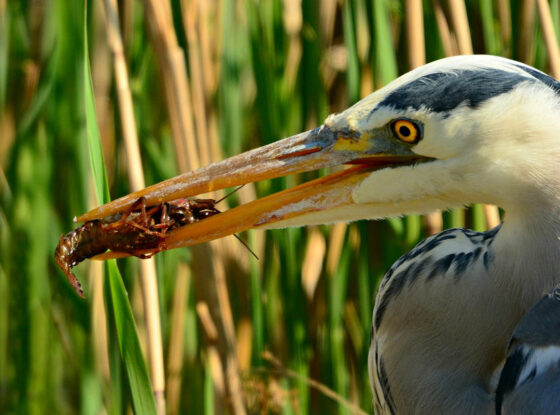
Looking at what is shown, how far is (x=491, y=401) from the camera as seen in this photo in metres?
1.16

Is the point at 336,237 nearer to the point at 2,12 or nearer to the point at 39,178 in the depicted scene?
the point at 39,178

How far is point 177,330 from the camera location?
1.94 meters

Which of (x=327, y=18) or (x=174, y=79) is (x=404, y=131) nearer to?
(x=174, y=79)

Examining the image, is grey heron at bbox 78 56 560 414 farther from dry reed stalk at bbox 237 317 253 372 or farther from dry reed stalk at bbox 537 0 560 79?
dry reed stalk at bbox 237 317 253 372

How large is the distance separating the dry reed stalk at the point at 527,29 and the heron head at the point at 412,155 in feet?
2.51

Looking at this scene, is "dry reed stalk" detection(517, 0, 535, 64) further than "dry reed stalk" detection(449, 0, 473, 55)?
Yes

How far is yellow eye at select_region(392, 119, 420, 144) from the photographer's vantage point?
3.54ft

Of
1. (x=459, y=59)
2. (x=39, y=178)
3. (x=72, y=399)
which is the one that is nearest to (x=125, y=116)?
(x=39, y=178)

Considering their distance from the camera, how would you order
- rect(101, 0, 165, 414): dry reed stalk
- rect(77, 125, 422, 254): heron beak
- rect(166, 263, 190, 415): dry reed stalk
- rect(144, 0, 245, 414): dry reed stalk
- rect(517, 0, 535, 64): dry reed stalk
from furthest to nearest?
rect(166, 263, 190, 415): dry reed stalk, rect(517, 0, 535, 64): dry reed stalk, rect(144, 0, 245, 414): dry reed stalk, rect(101, 0, 165, 414): dry reed stalk, rect(77, 125, 422, 254): heron beak

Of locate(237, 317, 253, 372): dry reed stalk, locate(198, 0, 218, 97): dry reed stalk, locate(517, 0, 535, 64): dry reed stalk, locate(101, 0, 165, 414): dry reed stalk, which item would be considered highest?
locate(198, 0, 218, 97): dry reed stalk

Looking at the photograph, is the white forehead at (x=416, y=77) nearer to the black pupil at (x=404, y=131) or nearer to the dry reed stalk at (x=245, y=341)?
the black pupil at (x=404, y=131)

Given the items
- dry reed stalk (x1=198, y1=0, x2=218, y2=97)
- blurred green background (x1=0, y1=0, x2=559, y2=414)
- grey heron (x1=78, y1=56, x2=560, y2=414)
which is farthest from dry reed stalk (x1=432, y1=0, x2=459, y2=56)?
grey heron (x1=78, y1=56, x2=560, y2=414)

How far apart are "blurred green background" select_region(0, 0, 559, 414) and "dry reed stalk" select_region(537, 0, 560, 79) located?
1cm

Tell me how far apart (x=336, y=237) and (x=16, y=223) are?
72 centimetres
